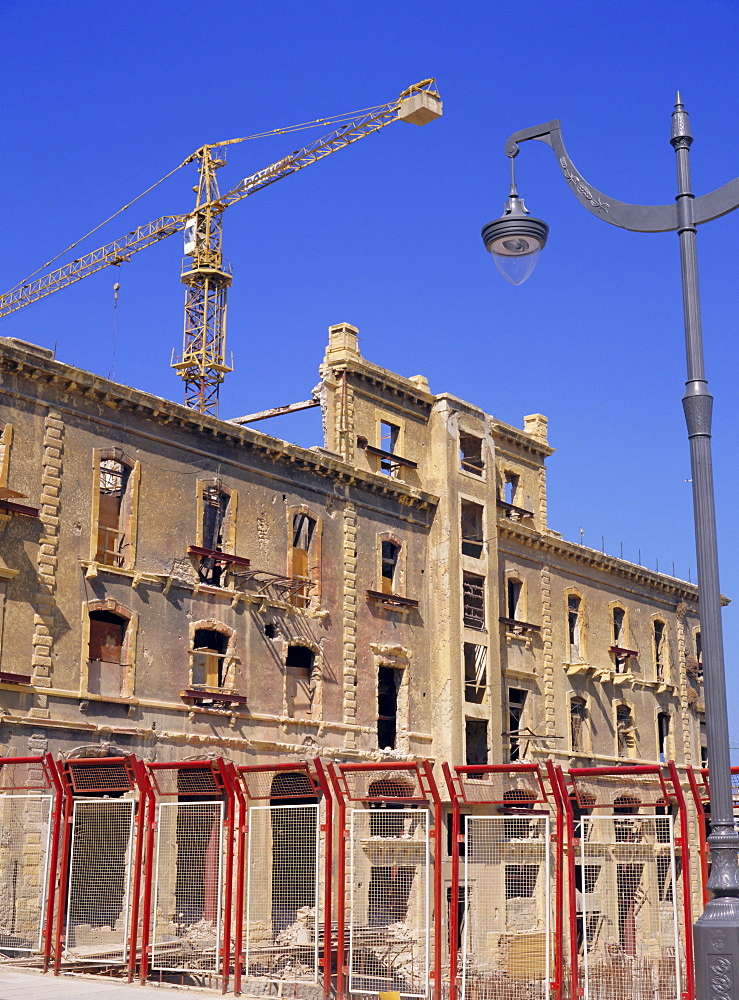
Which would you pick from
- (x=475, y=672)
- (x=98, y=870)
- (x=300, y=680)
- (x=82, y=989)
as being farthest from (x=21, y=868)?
(x=475, y=672)

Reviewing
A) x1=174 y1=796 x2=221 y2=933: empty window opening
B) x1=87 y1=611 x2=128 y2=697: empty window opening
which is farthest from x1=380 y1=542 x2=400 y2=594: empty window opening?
x1=174 y1=796 x2=221 y2=933: empty window opening

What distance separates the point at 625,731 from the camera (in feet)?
178

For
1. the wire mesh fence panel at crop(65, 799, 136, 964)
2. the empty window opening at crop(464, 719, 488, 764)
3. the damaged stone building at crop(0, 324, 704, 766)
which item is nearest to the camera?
the wire mesh fence panel at crop(65, 799, 136, 964)

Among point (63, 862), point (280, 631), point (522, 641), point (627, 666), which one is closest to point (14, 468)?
point (280, 631)

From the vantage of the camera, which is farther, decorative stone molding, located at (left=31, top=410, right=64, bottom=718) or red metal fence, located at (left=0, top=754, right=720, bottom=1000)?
decorative stone molding, located at (left=31, top=410, right=64, bottom=718)

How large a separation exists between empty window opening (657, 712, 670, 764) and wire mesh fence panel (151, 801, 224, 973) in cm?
3464

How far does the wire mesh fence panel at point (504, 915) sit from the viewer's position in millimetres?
18188

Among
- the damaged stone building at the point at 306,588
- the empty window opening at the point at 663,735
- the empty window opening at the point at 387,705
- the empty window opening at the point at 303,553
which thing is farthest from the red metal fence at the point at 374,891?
the empty window opening at the point at 663,735

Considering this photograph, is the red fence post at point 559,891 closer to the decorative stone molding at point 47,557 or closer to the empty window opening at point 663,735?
the decorative stone molding at point 47,557

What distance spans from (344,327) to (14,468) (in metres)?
15.3

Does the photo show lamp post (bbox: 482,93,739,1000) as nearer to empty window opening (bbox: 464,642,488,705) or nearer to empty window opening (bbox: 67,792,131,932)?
empty window opening (bbox: 67,792,131,932)

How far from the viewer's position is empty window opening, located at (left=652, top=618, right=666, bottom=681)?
2263 inches

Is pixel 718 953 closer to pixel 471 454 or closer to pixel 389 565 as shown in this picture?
pixel 389 565

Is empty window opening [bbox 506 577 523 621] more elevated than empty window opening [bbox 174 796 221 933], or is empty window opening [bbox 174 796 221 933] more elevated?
empty window opening [bbox 506 577 523 621]
